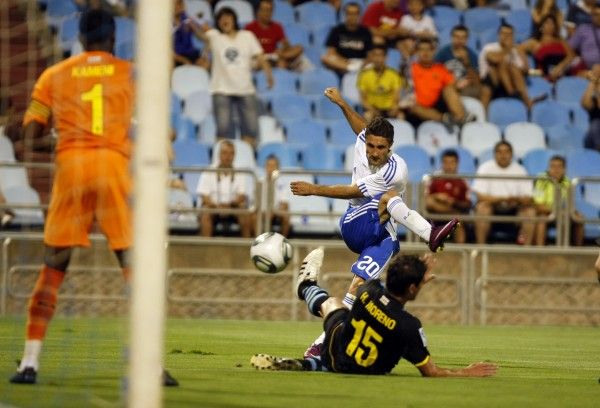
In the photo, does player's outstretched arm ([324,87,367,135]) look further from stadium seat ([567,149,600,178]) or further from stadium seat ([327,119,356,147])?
stadium seat ([567,149,600,178])

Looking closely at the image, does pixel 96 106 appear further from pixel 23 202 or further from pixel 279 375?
pixel 23 202

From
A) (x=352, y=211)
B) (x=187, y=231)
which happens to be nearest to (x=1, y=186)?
(x=187, y=231)

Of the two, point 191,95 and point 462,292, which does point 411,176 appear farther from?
point 191,95

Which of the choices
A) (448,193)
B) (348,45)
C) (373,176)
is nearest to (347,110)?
(373,176)

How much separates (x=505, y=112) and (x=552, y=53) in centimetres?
168

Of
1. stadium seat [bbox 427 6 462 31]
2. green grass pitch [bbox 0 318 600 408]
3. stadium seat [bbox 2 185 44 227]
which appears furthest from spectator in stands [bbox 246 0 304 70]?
green grass pitch [bbox 0 318 600 408]

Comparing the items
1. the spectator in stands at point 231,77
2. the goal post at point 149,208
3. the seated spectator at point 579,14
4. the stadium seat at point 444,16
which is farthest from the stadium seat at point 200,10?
the goal post at point 149,208

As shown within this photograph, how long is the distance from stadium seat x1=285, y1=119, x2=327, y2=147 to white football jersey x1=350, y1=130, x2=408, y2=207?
9157 millimetres

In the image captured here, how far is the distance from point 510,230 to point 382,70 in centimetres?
312

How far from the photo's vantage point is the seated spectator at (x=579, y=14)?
23.5 m

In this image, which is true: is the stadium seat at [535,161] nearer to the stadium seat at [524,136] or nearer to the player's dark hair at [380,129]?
the stadium seat at [524,136]

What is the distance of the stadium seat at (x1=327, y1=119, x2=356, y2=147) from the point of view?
21109 mm

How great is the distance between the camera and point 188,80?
21.3 meters

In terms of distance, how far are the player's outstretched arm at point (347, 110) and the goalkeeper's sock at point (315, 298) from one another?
196cm
